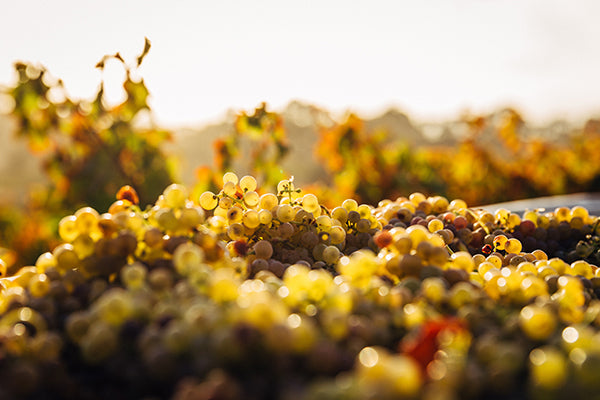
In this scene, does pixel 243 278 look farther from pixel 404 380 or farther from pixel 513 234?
pixel 513 234

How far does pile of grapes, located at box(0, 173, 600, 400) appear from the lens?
48 centimetres

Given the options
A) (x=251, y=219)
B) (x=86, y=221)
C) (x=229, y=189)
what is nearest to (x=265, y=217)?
(x=251, y=219)

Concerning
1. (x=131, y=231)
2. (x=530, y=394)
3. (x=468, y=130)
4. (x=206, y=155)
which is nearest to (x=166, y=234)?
(x=131, y=231)

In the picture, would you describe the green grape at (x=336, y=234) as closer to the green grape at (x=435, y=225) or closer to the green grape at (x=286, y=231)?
the green grape at (x=286, y=231)

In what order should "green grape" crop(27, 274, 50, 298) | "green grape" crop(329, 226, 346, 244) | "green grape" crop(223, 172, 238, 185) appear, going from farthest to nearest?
"green grape" crop(223, 172, 238, 185), "green grape" crop(329, 226, 346, 244), "green grape" crop(27, 274, 50, 298)

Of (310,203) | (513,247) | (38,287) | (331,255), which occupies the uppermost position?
(38,287)

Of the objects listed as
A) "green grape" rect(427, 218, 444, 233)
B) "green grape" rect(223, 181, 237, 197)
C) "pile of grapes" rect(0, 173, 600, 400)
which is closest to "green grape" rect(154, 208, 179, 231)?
"pile of grapes" rect(0, 173, 600, 400)

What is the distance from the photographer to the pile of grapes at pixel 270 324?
48 centimetres

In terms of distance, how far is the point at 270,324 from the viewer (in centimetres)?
51

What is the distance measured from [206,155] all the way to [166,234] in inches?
470

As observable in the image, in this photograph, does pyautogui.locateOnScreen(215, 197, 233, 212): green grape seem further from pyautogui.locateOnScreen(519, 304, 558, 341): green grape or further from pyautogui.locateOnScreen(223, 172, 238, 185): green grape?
pyautogui.locateOnScreen(519, 304, 558, 341): green grape

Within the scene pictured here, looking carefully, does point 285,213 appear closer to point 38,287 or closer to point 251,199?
point 251,199

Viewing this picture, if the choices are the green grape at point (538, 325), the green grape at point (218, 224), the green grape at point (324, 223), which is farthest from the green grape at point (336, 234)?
the green grape at point (538, 325)

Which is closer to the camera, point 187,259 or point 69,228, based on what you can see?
point 187,259
